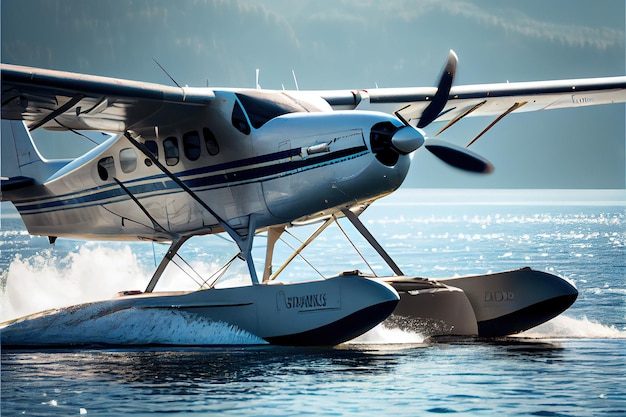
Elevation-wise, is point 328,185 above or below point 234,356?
above

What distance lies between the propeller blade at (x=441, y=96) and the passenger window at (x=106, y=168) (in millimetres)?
4708

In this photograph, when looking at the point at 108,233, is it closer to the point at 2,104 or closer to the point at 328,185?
the point at 2,104

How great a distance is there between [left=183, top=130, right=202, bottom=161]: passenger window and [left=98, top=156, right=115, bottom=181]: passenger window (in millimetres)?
1630

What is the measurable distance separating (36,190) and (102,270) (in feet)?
41.7

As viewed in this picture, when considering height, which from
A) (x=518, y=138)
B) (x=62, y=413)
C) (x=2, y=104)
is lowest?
(x=62, y=413)

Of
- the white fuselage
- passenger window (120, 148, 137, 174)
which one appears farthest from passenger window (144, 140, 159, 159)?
passenger window (120, 148, 137, 174)

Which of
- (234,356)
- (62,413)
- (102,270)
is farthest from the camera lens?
(102,270)

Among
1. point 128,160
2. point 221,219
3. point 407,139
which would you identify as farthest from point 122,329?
point 407,139

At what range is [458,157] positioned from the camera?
15562 millimetres

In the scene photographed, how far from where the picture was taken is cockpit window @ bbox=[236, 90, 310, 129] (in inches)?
622

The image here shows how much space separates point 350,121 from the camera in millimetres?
14727

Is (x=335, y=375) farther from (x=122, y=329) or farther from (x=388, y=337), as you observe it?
(x=122, y=329)

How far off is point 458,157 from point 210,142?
3447mm

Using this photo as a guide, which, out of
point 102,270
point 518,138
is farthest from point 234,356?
point 518,138
